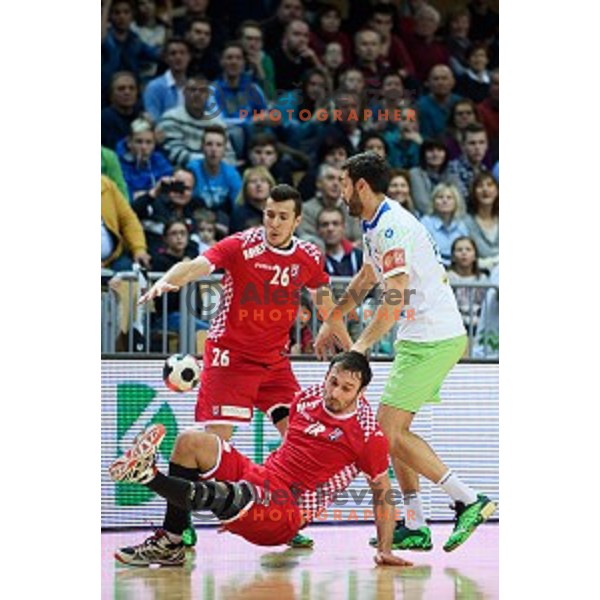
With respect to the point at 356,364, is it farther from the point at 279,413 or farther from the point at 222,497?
the point at 222,497

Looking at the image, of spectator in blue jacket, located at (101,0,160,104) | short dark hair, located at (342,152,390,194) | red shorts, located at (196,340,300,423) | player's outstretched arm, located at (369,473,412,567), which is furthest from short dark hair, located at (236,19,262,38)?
player's outstretched arm, located at (369,473,412,567)

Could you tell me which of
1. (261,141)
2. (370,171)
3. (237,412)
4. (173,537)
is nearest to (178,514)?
(173,537)

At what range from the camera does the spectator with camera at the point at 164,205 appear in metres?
8.38

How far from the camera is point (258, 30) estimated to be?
380 inches

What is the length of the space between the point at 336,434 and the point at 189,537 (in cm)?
85

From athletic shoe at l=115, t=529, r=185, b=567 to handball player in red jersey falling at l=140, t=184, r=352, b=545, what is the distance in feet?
2.02

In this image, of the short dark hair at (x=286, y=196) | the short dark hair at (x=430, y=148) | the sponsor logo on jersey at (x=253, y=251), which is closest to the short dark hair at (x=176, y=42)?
the short dark hair at (x=430, y=148)

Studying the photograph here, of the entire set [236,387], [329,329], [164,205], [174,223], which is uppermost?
[164,205]

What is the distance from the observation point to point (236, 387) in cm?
745

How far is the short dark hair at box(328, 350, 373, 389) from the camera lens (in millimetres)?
7008

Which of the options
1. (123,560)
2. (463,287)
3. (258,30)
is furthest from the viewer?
(258,30)
